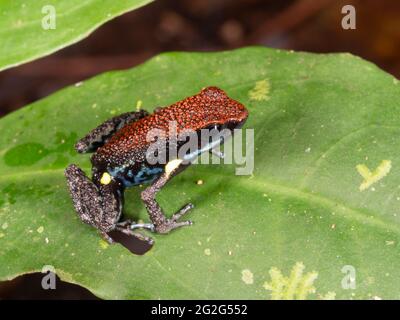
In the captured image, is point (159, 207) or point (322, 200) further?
point (159, 207)

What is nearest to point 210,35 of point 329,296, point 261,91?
point 261,91

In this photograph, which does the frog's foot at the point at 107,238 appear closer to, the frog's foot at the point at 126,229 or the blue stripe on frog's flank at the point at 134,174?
the frog's foot at the point at 126,229

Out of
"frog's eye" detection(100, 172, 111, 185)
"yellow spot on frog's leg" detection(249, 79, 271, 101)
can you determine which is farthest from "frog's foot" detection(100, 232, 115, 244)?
"yellow spot on frog's leg" detection(249, 79, 271, 101)

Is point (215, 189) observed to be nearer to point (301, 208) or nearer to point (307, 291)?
point (301, 208)

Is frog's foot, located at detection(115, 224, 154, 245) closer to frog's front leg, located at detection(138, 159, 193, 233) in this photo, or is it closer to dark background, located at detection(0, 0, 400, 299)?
frog's front leg, located at detection(138, 159, 193, 233)

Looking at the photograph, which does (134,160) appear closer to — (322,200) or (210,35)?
(322,200)
